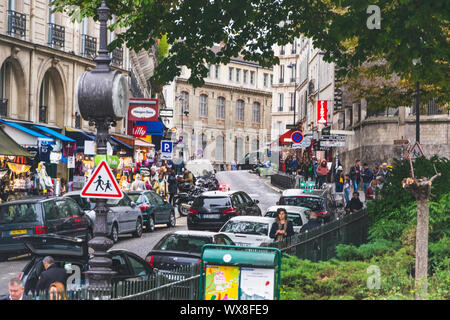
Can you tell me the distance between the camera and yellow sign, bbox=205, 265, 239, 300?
9383 millimetres

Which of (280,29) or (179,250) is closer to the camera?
(179,250)

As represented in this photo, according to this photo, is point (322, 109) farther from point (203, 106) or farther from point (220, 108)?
point (220, 108)

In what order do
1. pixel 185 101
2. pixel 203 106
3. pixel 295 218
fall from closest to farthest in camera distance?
pixel 295 218, pixel 185 101, pixel 203 106

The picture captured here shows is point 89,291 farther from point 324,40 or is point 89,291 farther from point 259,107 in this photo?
point 259,107

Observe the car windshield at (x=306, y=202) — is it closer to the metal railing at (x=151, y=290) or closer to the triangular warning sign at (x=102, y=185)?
the triangular warning sign at (x=102, y=185)

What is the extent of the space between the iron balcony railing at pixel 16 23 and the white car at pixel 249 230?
56.7 ft

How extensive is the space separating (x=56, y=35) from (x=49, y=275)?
2769cm

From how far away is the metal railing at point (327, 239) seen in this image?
1336cm

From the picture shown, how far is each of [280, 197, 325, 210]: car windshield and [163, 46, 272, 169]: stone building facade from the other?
73890 mm

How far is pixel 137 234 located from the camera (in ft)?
81.0

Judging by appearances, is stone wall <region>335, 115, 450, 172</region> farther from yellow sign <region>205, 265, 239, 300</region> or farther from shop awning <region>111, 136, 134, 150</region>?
yellow sign <region>205, 265, 239, 300</region>

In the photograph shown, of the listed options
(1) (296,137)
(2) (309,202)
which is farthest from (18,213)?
(1) (296,137)

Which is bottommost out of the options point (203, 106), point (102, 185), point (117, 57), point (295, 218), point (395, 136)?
point (295, 218)

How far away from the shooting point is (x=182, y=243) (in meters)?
14.7
